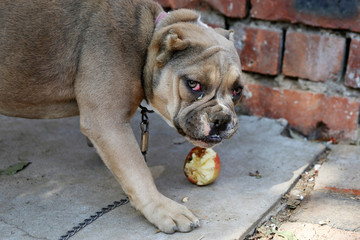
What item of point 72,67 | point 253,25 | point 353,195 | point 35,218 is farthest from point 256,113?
point 35,218

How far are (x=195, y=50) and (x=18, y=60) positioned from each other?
0.95m

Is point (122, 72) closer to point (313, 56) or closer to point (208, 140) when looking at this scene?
point (208, 140)

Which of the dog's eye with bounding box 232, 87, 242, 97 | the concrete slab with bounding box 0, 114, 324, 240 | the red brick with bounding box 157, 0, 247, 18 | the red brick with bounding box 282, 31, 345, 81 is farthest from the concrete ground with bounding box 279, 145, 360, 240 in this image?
the red brick with bounding box 157, 0, 247, 18

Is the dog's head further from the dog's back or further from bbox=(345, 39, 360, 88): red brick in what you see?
bbox=(345, 39, 360, 88): red brick

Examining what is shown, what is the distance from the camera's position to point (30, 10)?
279 cm

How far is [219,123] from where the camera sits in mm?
2645

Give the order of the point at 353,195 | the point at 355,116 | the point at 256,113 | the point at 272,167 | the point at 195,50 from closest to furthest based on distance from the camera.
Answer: the point at 195,50 → the point at 353,195 → the point at 272,167 → the point at 355,116 → the point at 256,113

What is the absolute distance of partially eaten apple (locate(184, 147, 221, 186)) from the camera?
9.93ft

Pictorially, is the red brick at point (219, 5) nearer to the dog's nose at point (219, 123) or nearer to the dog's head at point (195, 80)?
the dog's head at point (195, 80)

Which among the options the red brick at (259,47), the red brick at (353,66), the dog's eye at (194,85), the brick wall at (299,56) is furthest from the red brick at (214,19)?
the dog's eye at (194,85)

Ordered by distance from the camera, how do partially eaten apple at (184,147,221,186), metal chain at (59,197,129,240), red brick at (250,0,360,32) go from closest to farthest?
1. metal chain at (59,197,129,240)
2. partially eaten apple at (184,147,221,186)
3. red brick at (250,0,360,32)

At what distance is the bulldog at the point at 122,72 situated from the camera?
2.69m

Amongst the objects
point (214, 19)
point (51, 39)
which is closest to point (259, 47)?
point (214, 19)

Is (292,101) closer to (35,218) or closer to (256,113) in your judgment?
(256,113)
